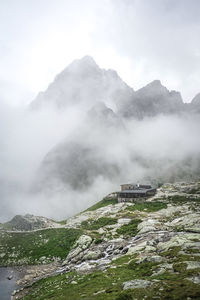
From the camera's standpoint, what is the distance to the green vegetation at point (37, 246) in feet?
219

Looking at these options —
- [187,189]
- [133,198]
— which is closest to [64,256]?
[133,198]

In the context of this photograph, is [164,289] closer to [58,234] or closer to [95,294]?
[95,294]

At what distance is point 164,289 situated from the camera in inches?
809

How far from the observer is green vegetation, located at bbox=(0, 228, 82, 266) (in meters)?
66.7

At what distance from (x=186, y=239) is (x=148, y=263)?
13.7 meters

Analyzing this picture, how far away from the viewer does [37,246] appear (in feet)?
248

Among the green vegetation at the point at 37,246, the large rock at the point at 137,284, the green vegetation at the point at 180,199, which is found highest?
the green vegetation at the point at 180,199

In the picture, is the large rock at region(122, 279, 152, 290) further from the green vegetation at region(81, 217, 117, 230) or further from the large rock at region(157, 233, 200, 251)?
the green vegetation at region(81, 217, 117, 230)

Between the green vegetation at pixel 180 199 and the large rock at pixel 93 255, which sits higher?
the green vegetation at pixel 180 199

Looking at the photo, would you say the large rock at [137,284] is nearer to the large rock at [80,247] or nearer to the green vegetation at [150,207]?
the large rock at [80,247]

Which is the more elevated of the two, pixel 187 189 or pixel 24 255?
pixel 187 189

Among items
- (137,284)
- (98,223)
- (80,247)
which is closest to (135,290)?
(137,284)

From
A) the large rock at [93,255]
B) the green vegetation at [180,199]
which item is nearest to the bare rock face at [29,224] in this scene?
the green vegetation at [180,199]

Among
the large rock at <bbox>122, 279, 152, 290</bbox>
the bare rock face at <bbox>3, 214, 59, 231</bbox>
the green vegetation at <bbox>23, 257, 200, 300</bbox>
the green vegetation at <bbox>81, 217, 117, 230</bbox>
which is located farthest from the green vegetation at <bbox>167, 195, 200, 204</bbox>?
the large rock at <bbox>122, 279, 152, 290</bbox>
